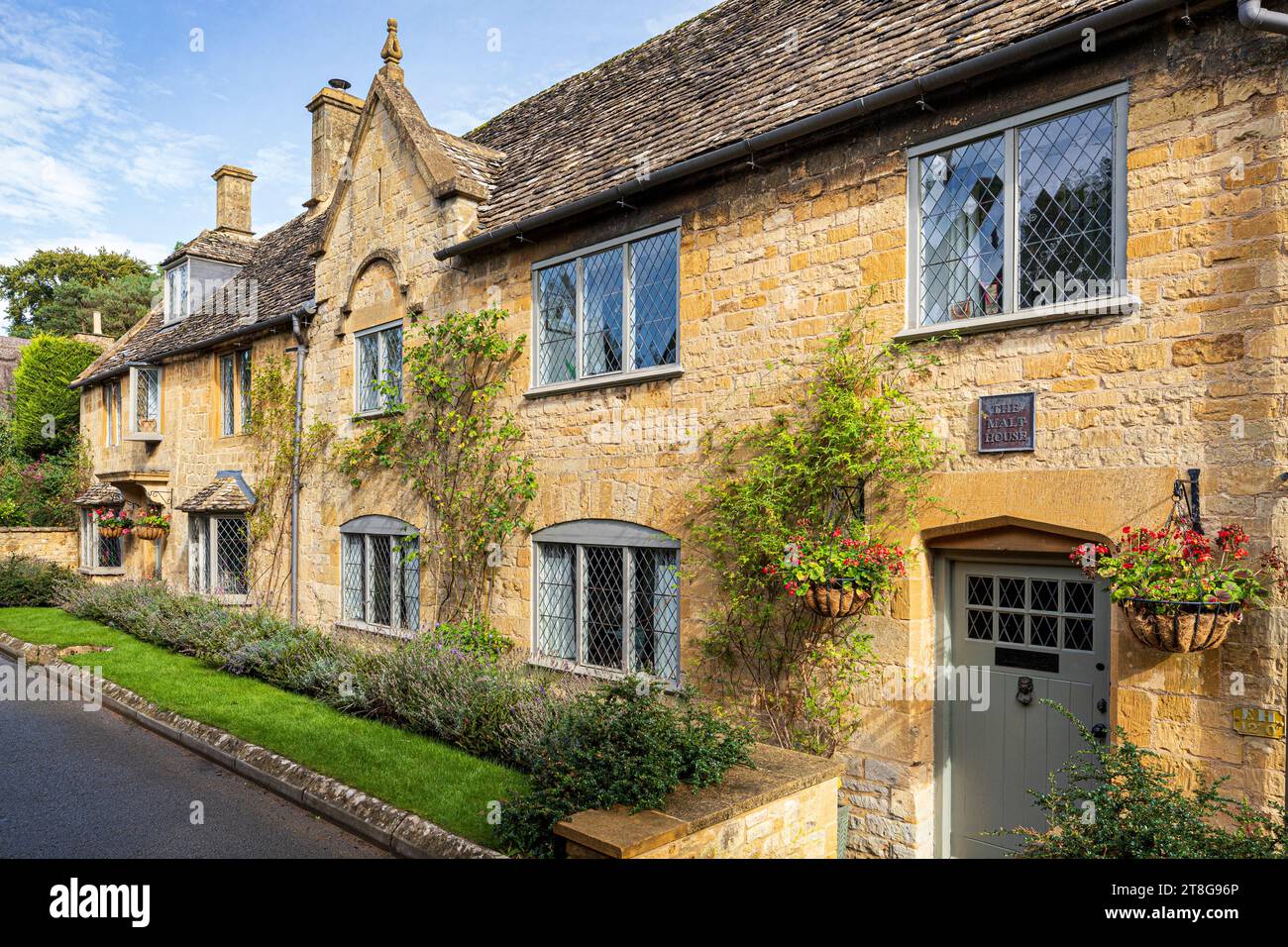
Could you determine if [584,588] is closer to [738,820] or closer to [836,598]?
[836,598]

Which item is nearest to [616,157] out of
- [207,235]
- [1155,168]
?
[1155,168]

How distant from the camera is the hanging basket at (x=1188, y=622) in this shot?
5.18 meters

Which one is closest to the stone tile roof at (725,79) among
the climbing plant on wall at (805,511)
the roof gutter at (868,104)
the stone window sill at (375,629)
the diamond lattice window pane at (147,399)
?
the roof gutter at (868,104)

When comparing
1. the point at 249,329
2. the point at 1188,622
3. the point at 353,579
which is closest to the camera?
the point at 1188,622

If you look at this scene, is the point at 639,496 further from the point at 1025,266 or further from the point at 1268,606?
the point at 1268,606

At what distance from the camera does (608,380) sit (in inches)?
377

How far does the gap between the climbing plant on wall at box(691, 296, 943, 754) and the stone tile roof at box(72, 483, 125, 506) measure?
19.1m

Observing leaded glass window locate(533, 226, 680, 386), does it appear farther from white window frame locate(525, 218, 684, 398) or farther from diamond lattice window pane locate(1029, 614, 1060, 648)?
diamond lattice window pane locate(1029, 614, 1060, 648)

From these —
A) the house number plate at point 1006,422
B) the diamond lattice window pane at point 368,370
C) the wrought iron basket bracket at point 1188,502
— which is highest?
the diamond lattice window pane at point 368,370

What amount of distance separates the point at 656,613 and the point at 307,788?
366cm

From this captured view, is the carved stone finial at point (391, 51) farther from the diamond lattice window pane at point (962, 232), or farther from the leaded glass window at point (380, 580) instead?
the diamond lattice window pane at point (962, 232)

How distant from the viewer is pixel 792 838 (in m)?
5.76

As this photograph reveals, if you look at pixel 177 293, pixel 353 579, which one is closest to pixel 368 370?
pixel 353 579

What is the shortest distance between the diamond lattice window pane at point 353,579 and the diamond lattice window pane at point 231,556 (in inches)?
138
